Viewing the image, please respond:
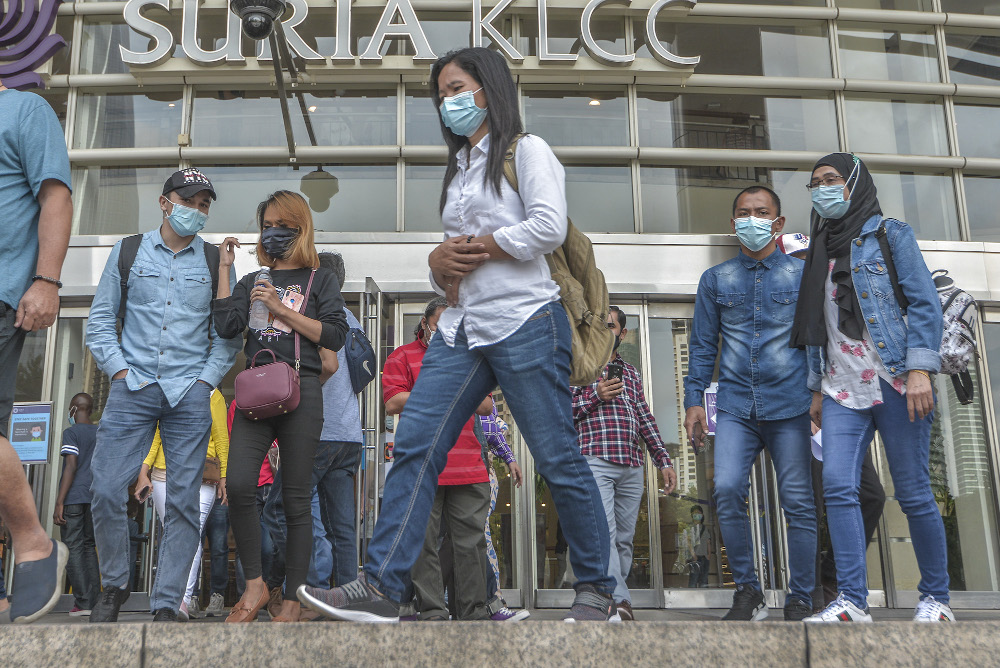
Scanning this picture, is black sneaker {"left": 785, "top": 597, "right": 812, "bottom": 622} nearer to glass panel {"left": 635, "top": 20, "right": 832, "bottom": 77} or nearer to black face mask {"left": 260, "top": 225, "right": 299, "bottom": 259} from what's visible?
black face mask {"left": 260, "top": 225, "right": 299, "bottom": 259}

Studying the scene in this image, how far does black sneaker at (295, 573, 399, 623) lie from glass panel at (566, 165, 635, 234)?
263 inches

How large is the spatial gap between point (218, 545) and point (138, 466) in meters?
3.07

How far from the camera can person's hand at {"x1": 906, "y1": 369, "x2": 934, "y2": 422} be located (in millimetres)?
3869

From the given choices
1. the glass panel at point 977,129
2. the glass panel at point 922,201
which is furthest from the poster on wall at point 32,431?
the glass panel at point 977,129

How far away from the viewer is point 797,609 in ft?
15.0

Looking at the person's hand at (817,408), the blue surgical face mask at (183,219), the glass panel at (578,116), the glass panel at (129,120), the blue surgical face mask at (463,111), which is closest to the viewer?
the blue surgical face mask at (463,111)

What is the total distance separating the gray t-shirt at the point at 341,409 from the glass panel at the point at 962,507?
554 cm

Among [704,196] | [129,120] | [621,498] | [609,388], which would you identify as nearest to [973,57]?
[704,196]

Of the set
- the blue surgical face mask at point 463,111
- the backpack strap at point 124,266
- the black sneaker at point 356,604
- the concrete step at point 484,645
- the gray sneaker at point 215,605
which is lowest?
the gray sneaker at point 215,605

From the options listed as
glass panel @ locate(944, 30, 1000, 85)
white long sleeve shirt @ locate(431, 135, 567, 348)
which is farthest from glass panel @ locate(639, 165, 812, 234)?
white long sleeve shirt @ locate(431, 135, 567, 348)

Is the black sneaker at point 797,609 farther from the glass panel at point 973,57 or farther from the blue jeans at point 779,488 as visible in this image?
the glass panel at point 973,57

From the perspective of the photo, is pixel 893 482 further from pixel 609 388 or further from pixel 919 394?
pixel 609 388

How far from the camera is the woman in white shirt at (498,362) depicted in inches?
123

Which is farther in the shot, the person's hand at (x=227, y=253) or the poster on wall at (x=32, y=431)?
the poster on wall at (x=32, y=431)
